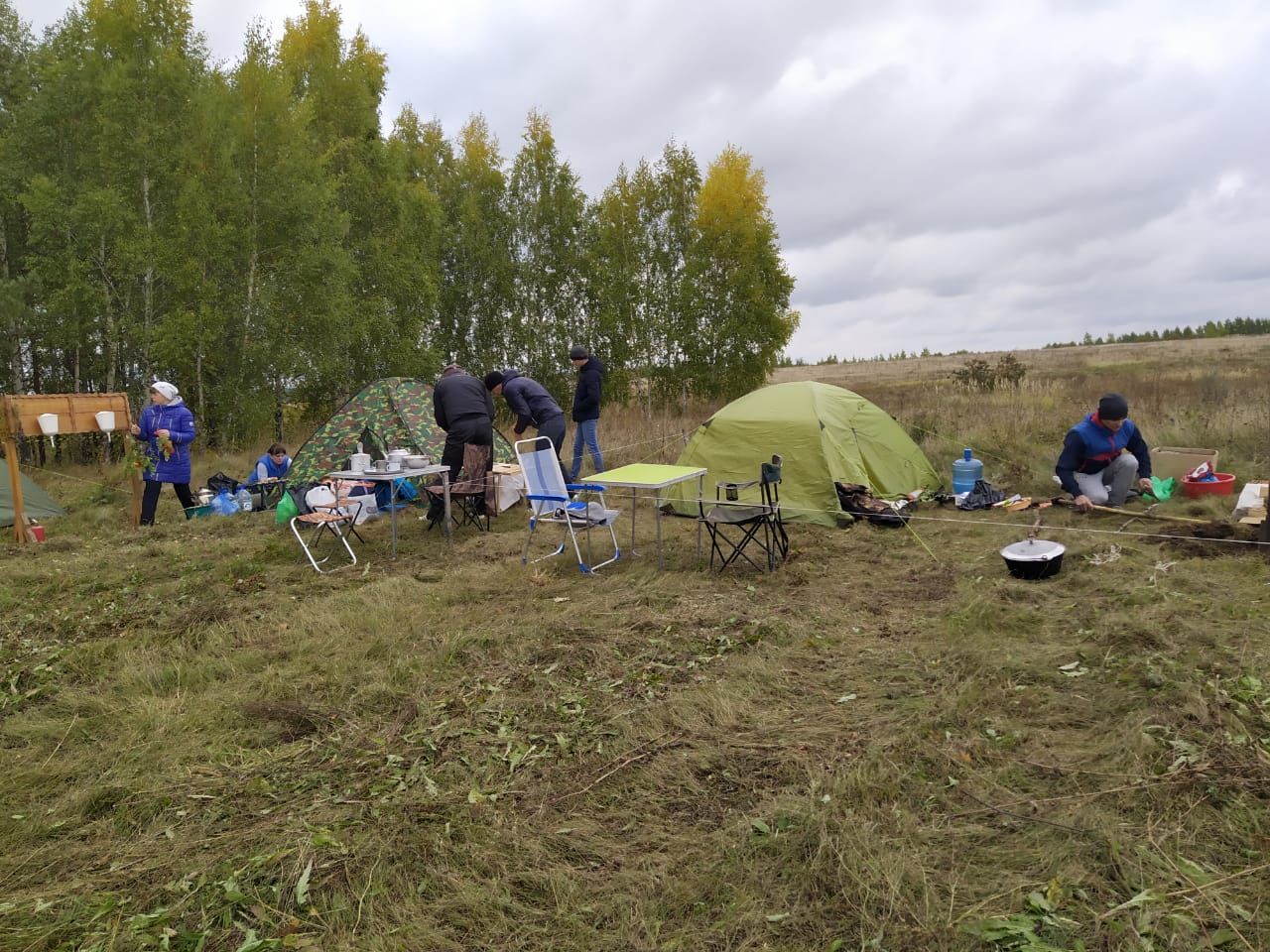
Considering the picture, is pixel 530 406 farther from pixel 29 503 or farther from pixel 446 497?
pixel 29 503

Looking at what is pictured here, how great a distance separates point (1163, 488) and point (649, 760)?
6272 mm

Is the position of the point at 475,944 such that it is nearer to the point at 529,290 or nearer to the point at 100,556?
the point at 100,556

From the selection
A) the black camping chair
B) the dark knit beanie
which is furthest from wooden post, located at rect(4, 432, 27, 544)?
the dark knit beanie

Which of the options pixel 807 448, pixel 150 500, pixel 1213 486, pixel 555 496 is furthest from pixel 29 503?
pixel 1213 486

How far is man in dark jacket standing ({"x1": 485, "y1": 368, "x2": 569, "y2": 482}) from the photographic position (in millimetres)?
7523

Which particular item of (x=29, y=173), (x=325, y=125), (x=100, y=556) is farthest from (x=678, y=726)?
(x=325, y=125)

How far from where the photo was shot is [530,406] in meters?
7.61

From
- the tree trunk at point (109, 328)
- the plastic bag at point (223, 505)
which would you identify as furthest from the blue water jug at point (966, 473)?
the tree trunk at point (109, 328)

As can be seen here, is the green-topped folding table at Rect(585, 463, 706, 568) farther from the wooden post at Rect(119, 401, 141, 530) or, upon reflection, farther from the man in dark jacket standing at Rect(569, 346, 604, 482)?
the wooden post at Rect(119, 401, 141, 530)

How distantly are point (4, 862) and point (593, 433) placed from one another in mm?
6751

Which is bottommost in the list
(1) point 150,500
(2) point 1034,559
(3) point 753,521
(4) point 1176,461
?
(2) point 1034,559

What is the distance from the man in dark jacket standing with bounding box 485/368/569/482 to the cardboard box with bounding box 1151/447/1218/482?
5.80 meters

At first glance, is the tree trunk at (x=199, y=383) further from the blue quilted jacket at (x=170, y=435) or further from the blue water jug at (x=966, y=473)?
the blue water jug at (x=966, y=473)

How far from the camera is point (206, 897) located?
229 centimetres
